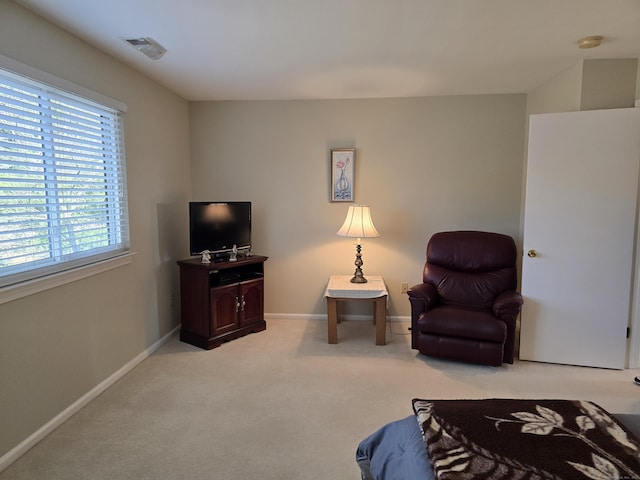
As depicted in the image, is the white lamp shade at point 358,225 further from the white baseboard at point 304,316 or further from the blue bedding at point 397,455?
the blue bedding at point 397,455

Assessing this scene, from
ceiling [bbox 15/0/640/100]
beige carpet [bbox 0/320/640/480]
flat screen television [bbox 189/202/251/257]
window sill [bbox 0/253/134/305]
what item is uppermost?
ceiling [bbox 15/0/640/100]

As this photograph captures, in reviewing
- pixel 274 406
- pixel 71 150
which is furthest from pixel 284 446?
pixel 71 150

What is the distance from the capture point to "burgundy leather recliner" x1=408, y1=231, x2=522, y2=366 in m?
3.14

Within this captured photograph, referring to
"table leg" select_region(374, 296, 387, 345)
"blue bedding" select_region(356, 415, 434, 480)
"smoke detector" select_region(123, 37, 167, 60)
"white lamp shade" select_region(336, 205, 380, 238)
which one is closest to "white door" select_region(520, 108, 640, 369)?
"table leg" select_region(374, 296, 387, 345)

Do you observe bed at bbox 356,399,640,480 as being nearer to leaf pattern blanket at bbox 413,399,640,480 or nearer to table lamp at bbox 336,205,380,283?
leaf pattern blanket at bbox 413,399,640,480

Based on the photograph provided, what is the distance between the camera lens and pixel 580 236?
3.12 meters

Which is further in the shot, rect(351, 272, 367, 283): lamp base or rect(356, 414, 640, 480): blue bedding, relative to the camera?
rect(351, 272, 367, 283): lamp base

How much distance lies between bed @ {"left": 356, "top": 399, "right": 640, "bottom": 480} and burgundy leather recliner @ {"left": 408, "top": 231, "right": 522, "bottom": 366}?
1.62 m

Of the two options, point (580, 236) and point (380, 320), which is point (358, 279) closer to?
point (380, 320)

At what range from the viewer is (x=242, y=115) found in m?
4.31

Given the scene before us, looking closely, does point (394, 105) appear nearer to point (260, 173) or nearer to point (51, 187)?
point (260, 173)

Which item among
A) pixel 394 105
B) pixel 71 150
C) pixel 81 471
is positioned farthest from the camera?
pixel 394 105

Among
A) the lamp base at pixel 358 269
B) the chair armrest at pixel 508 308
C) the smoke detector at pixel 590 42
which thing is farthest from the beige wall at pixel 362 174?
the smoke detector at pixel 590 42

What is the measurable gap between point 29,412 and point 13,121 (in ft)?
5.24
